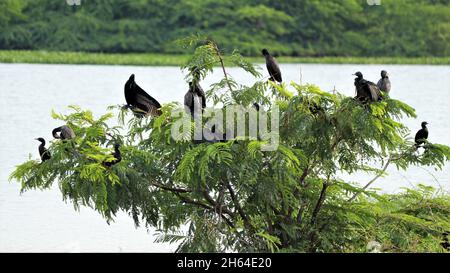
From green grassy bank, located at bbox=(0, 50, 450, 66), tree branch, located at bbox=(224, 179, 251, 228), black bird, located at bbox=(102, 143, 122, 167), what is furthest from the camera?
green grassy bank, located at bbox=(0, 50, 450, 66)

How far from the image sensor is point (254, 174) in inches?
316

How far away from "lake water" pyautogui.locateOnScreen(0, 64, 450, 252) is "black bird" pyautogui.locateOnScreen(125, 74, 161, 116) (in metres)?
1.22

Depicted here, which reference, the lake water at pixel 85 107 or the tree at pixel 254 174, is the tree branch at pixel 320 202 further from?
the lake water at pixel 85 107

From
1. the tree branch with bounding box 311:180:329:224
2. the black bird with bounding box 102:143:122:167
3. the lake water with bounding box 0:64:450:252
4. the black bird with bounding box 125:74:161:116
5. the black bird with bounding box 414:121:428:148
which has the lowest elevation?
the lake water with bounding box 0:64:450:252

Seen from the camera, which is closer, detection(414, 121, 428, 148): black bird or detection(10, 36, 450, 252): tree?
detection(10, 36, 450, 252): tree

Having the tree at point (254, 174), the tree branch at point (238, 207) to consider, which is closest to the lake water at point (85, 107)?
the tree at point (254, 174)

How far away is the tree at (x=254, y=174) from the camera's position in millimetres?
8000

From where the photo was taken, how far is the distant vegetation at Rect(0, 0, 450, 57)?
140 feet

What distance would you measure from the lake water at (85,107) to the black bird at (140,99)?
48.0 inches

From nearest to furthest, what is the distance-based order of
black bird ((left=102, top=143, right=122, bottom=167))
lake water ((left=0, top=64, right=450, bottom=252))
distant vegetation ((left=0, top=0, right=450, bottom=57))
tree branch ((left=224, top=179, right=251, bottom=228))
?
Answer: black bird ((left=102, top=143, right=122, bottom=167)) < tree branch ((left=224, top=179, right=251, bottom=228)) < lake water ((left=0, top=64, right=450, bottom=252)) < distant vegetation ((left=0, top=0, right=450, bottom=57))

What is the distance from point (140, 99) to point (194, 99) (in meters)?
0.63

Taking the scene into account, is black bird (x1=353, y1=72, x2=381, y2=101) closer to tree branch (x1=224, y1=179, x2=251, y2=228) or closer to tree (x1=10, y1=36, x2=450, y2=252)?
tree (x1=10, y1=36, x2=450, y2=252)

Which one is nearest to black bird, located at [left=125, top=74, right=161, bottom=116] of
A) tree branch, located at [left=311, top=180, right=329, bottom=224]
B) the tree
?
the tree

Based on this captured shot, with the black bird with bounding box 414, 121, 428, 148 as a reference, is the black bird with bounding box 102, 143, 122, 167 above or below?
above
